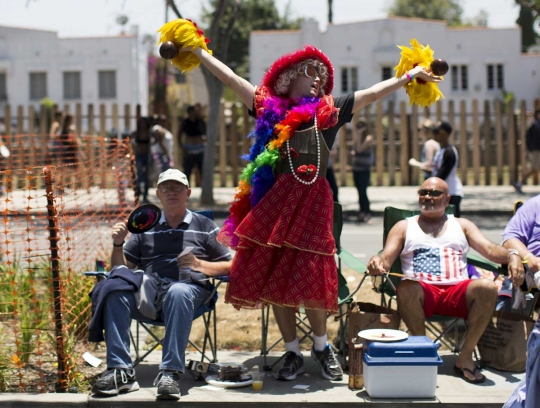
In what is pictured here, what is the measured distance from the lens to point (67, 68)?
41.0 meters

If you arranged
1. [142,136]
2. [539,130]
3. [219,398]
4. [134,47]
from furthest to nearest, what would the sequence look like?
1. [134,47]
2. [539,130]
3. [142,136]
4. [219,398]

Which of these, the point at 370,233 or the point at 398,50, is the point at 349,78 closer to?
the point at 398,50

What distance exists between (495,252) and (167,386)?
2.29 m

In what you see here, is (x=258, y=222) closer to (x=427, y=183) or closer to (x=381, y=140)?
(x=427, y=183)

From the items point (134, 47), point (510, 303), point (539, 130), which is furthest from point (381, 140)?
point (134, 47)

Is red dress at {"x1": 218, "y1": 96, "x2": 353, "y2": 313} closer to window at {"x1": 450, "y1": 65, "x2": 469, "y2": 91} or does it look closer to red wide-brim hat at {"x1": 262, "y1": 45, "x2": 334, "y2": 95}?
red wide-brim hat at {"x1": 262, "y1": 45, "x2": 334, "y2": 95}

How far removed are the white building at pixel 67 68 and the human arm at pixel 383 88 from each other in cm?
3593

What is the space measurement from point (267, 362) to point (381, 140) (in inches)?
542

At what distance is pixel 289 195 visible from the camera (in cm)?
527

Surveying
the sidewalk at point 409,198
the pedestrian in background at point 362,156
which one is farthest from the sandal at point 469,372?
the sidewalk at point 409,198

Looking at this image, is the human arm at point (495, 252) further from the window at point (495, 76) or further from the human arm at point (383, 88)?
the window at point (495, 76)

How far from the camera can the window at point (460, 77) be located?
39.3 meters

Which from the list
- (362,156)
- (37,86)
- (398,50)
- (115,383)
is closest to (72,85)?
(37,86)

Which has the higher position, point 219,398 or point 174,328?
point 174,328
